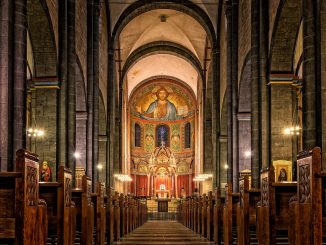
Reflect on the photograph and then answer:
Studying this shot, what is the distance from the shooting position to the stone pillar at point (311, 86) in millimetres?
10555

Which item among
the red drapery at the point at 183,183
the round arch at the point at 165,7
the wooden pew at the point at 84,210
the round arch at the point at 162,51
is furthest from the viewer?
the red drapery at the point at 183,183

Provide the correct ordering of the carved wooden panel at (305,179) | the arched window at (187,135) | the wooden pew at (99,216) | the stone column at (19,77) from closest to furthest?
the carved wooden panel at (305,179) < the stone column at (19,77) < the wooden pew at (99,216) < the arched window at (187,135)

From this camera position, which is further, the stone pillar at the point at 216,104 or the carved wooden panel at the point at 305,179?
the stone pillar at the point at 216,104

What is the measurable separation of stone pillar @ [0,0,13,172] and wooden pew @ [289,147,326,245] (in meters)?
6.09

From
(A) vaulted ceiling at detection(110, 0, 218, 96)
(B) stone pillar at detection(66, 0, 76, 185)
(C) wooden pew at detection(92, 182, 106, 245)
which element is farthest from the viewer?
(A) vaulted ceiling at detection(110, 0, 218, 96)

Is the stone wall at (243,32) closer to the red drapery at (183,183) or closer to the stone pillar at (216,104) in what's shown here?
the stone pillar at (216,104)

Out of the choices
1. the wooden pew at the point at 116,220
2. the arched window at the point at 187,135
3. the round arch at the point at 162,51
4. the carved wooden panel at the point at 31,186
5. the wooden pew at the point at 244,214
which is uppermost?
the round arch at the point at 162,51

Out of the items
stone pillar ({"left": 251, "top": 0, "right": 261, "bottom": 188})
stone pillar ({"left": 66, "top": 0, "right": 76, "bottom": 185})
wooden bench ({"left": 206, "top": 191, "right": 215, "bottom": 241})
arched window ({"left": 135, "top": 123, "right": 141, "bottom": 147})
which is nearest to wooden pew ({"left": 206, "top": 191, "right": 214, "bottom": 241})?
wooden bench ({"left": 206, "top": 191, "right": 215, "bottom": 241})

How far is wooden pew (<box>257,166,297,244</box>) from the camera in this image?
7.48 metres

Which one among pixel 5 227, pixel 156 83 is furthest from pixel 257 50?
pixel 156 83

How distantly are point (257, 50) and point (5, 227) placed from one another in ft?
41.2

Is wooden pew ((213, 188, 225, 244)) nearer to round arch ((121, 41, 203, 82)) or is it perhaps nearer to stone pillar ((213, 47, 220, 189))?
stone pillar ((213, 47, 220, 189))

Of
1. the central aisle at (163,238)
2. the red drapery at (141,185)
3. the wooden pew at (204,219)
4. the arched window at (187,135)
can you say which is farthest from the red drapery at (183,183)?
the wooden pew at (204,219)

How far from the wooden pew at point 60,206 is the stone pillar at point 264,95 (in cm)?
920
